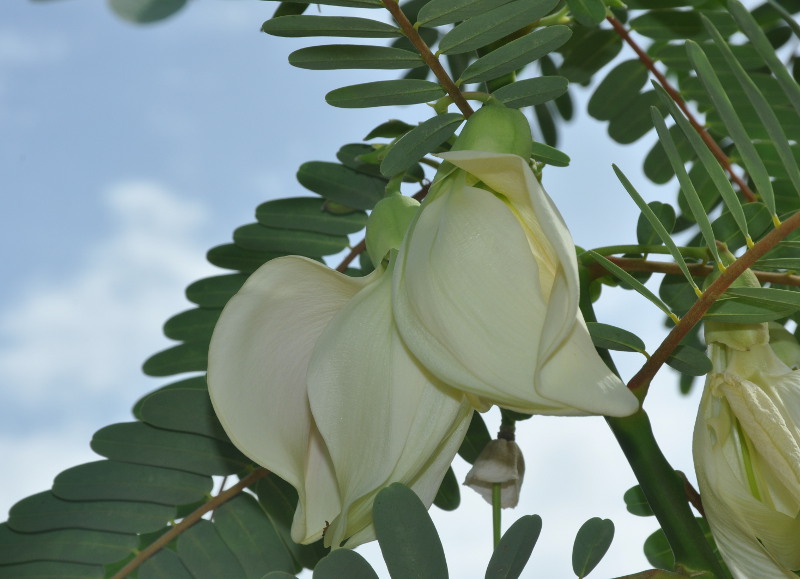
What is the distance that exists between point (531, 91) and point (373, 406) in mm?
253

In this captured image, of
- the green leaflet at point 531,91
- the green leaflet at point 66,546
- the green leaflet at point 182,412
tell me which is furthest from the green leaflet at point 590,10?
the green leaflet at point 66,546

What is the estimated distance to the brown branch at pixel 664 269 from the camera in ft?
2.47

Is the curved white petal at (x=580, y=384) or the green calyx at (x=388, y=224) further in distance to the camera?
the green calyx at (x=388, y=224)

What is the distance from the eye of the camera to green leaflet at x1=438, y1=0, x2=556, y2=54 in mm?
611

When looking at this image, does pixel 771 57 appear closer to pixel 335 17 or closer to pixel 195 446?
pixel 335 17

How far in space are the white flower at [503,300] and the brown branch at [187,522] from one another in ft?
1.07

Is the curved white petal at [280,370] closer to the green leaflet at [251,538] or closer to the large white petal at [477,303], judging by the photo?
the large white petal at [477,303]

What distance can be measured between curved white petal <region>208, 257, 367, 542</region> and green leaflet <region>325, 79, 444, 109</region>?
13cm

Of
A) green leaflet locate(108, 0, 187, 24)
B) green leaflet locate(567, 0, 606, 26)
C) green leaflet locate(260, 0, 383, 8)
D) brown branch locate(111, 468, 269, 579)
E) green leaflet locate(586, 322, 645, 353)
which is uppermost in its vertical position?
green leaflet locate(108, 0, 187, 24)

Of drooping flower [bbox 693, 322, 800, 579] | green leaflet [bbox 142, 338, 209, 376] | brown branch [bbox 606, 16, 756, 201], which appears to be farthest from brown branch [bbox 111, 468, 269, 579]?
brown branch [bbox 606, 16, 756, 201]

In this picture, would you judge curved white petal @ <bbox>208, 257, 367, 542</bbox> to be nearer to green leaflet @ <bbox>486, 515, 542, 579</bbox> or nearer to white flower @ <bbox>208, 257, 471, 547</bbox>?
white flower @ <bbox>208, 257, 471, 547</bbox>

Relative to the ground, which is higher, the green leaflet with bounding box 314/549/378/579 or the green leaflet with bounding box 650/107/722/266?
the green leaflet with bounding box 650/107/722/266

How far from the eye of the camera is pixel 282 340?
0.61 m

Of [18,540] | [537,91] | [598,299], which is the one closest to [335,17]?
[537,91]
